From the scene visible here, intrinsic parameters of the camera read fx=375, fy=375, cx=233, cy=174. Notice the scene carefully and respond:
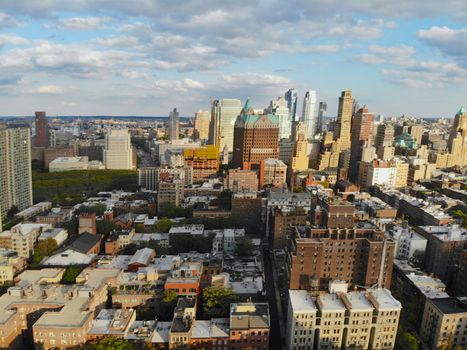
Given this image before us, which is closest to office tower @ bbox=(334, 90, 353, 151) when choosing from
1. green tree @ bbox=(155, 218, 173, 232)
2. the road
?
green tree @ bbox=(155, 218, 173, 232)

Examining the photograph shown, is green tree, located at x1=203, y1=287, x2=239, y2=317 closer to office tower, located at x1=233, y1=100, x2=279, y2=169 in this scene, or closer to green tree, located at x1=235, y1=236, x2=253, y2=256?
green tree, located at x1=235, y1=236, x2=253, y2=256

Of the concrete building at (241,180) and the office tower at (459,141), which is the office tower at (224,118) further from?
the office tower at (459,141)

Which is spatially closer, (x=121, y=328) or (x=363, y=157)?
(x=121, y=328)

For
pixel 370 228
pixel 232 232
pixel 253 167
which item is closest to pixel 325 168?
pixel 253 167

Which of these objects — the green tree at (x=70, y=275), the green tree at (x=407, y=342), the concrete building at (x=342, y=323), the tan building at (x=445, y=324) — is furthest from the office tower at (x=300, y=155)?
the green tree at (x=407, y=342)

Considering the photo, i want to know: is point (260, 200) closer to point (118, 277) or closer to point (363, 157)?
point (118, 277)

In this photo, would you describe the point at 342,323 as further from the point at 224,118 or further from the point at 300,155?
the point at 224,118
